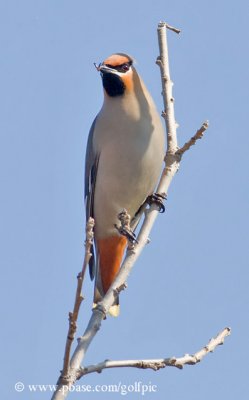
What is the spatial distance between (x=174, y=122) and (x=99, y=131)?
1568 millimetres

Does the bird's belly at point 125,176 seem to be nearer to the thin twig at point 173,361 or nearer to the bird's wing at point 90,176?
the bird's wing at point 90,176

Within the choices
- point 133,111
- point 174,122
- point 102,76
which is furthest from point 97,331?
point 102,76

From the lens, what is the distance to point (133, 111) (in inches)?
247

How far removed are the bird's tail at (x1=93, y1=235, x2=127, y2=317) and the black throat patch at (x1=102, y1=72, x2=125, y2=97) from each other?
3.76 ft

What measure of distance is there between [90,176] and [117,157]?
52cm

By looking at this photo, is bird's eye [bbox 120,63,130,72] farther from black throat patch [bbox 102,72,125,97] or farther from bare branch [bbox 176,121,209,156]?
bare branch [bbox 176,121,209,156]

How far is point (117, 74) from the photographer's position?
650 cm

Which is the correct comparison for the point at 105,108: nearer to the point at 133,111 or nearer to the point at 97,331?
the point at 133,111

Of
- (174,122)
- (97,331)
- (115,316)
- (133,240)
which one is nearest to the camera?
(97,331)

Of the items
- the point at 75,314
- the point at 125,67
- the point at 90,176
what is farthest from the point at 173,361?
the point at 125,67

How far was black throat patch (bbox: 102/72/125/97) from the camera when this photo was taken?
21.2 ft

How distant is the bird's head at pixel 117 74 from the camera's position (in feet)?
21.2

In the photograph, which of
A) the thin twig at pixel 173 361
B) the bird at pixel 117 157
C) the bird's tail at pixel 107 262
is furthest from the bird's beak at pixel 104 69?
the thin twig at pixel 173 361

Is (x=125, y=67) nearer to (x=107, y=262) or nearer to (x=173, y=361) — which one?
(x=107, y=262)
